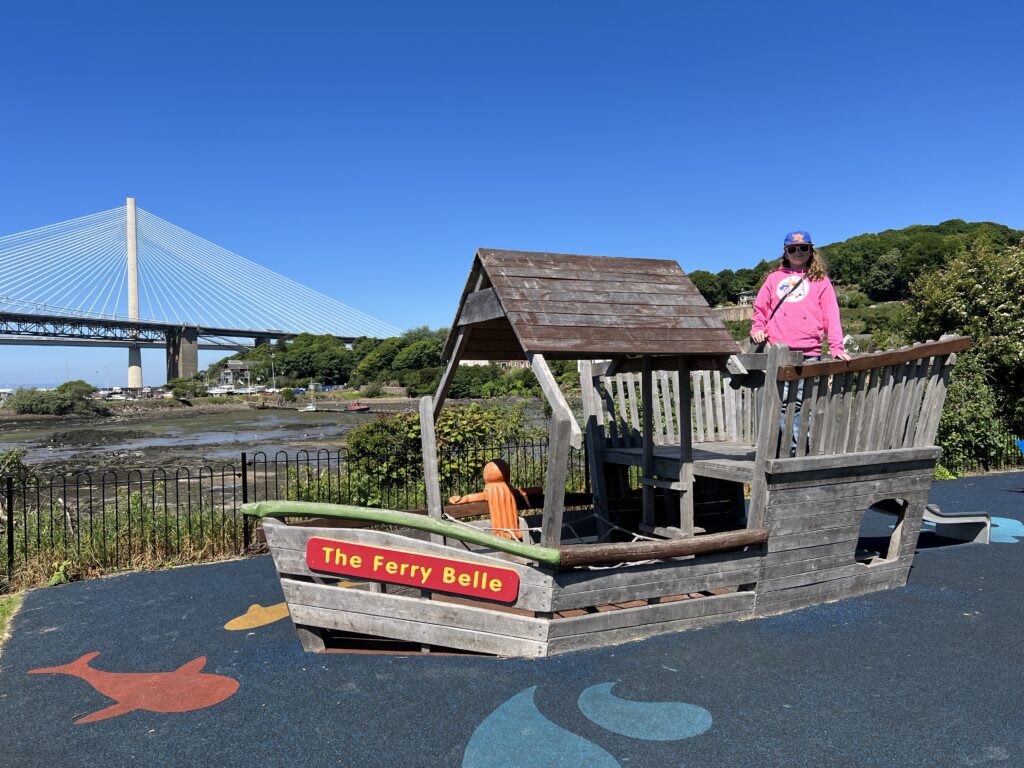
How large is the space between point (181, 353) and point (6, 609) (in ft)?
387

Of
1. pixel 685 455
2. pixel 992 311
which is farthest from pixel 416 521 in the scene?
pixel 992 311

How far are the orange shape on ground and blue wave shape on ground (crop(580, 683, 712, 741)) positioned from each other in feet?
8.85

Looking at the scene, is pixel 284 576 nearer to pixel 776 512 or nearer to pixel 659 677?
pixel 659 677

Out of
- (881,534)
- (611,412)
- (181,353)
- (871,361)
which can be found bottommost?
(881,534)

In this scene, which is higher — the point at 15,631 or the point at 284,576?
the point at 284,576

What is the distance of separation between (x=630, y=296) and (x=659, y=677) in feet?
8.49

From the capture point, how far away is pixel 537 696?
12.9ft

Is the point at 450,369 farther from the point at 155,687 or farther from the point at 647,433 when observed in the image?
the point at 155,687

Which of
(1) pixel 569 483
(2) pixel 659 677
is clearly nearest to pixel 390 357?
(1) pixel 569 483

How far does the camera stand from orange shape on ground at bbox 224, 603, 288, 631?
210 inches

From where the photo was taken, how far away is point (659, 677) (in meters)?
4.19

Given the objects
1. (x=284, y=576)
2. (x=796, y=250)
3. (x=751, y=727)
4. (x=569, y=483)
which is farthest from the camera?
(x=569, y=483)

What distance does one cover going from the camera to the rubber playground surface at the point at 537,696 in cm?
339

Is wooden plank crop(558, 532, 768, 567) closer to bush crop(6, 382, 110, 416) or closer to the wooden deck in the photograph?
the wooden deck
